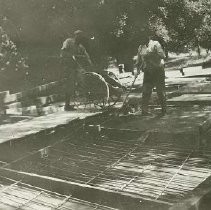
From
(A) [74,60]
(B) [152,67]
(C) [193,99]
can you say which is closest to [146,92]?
(B) [152,67]

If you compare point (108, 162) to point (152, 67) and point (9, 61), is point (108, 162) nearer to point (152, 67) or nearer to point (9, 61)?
point (152, 67)

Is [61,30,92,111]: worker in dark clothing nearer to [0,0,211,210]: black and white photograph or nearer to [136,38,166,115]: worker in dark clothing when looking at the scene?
[0,0,211,210]: black and white photograph

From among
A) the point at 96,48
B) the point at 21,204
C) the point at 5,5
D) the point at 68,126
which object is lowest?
the point at 21,204

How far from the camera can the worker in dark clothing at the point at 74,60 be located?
1005 centimetres

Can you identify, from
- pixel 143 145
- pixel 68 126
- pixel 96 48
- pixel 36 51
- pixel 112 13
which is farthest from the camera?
pixel 36 51

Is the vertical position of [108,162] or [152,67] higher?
[152,67]

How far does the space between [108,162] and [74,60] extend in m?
4.19

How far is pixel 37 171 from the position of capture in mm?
6426

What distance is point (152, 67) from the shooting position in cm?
883

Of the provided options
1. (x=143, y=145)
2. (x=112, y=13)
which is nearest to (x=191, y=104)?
(x=143, y=145)

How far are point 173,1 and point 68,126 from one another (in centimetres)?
739

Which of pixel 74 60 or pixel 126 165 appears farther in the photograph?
pixel 74 60

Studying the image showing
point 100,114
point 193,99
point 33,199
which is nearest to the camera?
point 33,199

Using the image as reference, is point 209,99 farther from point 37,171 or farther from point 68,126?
point 37,171
